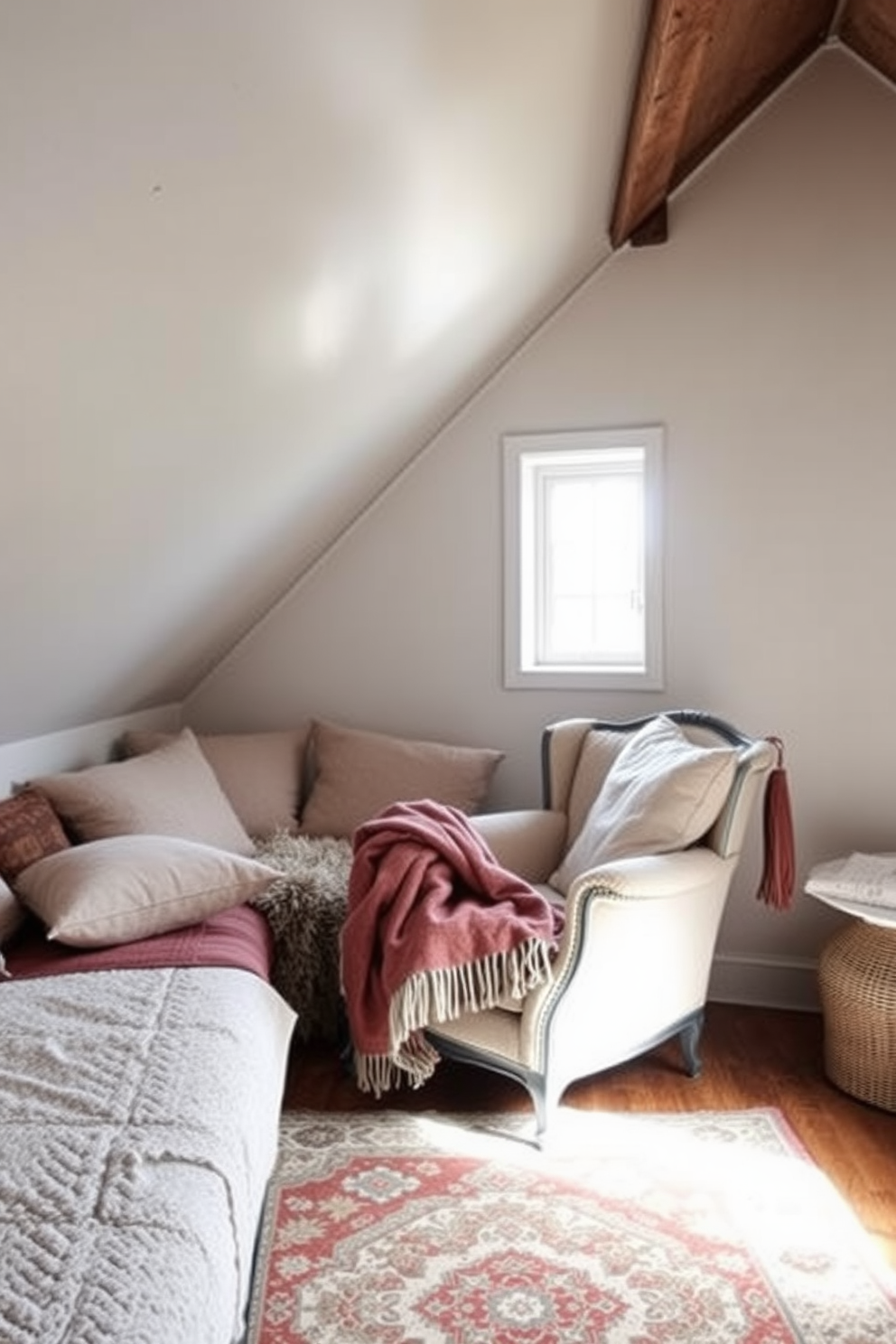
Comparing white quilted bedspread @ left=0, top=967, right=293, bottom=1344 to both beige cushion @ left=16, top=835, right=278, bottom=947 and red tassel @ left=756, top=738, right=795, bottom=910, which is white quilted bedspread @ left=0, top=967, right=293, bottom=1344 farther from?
red tassel @ left=756, top=738, right=795, bottom=910

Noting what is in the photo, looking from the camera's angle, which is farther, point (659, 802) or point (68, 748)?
point (68, 748)

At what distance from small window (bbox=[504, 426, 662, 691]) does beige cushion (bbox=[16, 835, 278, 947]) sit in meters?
1.35

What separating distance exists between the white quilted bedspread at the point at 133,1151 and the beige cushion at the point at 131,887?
14 centimetres

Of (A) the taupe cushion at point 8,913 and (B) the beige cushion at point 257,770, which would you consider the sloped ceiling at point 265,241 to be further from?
(A) the taupe cushion at point 8,913

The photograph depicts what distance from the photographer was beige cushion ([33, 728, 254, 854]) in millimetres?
2449

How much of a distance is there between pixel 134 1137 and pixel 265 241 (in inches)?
54.8

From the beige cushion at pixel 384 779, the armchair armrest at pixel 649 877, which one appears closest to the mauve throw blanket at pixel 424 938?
the armchair armrest at pixel 649 877

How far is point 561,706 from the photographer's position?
3.13 metres

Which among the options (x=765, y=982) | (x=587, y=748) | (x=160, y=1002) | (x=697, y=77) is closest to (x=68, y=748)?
(x=160, y=1002)

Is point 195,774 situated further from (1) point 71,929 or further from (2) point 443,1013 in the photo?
(2) point 443,1013

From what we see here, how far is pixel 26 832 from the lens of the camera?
2.21 metres

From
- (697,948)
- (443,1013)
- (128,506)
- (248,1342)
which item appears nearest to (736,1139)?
(697,948)

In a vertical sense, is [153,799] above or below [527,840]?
above

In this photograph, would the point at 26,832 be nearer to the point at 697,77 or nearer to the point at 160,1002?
the point at 160,1002
